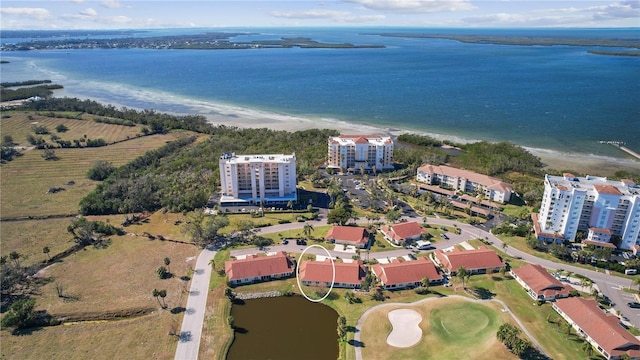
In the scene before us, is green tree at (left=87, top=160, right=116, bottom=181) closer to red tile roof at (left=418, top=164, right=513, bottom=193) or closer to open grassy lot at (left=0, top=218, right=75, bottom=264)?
open grassy lot at (left=0, top=218, right=75, bottom=264)

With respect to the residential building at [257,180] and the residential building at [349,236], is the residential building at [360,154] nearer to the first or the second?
the residential building at [257,180]

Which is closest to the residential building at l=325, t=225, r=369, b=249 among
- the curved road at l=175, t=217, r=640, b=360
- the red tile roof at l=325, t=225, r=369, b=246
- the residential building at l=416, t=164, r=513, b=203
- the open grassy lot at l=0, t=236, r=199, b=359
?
the red tile roof at l=325, t=225, r=369, b=246

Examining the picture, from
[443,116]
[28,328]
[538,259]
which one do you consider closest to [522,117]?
[443,116]

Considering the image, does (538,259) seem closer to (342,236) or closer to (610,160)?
(342,236)

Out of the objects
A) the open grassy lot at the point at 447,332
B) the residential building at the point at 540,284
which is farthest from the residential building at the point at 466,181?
the open grassy lot at the point at 447,332

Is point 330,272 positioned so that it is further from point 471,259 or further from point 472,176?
point 472,176
